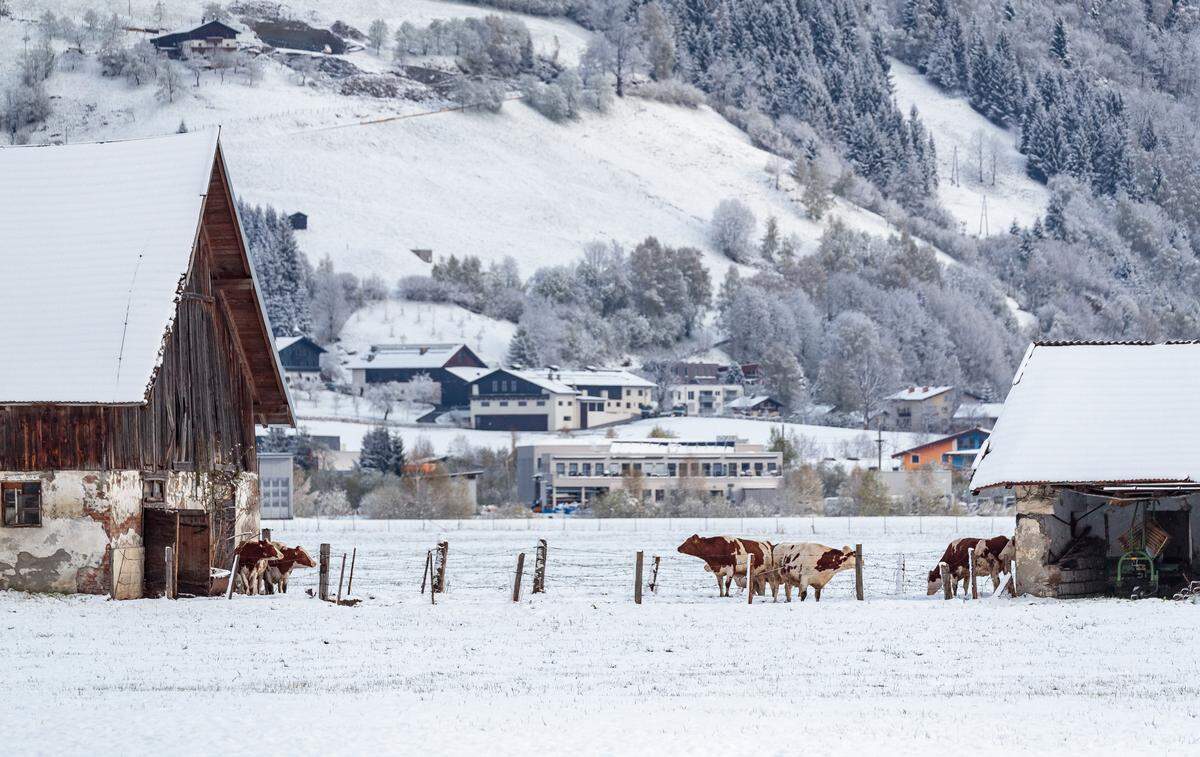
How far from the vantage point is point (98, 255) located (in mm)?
36281

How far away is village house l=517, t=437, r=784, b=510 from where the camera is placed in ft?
391

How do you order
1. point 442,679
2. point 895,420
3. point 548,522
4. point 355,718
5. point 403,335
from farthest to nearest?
point 403,335, point 895,420, point 548,522, point 442,679, point 355,718

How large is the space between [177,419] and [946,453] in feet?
346

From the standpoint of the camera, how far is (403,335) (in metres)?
200

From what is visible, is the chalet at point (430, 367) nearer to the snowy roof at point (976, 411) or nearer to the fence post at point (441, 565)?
the snowy roof at point (976, 411)

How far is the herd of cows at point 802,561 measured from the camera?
37656 millimetres

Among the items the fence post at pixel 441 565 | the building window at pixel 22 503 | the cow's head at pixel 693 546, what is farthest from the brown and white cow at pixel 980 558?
the building window at pixel 22 503

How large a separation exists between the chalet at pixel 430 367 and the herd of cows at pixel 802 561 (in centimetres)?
13385

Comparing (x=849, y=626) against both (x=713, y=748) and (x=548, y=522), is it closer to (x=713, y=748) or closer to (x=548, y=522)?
(x=713, y=748)

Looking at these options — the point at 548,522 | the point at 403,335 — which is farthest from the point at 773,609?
Answer: the point at 403,335

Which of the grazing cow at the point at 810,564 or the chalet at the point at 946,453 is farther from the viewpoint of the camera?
the chalet at the point at 946,453

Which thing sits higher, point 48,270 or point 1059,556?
point 48,270

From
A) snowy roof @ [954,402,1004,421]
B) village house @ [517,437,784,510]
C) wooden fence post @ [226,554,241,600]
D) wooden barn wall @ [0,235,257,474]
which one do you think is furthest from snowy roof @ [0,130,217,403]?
snowy roof @ [954,402,1004,421]

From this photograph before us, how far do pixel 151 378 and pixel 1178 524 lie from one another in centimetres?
1899
